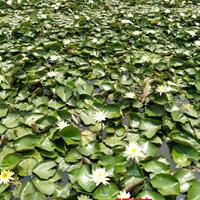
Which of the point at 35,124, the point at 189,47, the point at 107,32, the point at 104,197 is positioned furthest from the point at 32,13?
the point at 104,197

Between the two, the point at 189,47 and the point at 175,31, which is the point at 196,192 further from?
the point at 175,31

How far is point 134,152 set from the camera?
1.92 metres

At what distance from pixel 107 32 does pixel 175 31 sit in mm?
851

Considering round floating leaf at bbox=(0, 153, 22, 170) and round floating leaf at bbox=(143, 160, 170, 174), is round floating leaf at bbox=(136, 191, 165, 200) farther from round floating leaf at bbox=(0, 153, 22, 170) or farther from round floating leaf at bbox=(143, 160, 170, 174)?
round floating leaf at bbox=(0, 153, 22, 170)

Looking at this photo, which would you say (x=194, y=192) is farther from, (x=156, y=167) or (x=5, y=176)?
(x=5, y=176)

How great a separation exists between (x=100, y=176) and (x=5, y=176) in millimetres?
527

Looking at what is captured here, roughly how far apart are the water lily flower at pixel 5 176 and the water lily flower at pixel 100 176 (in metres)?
0.46

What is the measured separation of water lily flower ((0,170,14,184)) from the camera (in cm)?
182

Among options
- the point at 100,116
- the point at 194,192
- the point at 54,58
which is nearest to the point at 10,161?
the point at 100,116

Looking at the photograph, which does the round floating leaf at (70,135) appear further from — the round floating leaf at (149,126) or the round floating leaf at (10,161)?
the round floating leaf at (149,126)

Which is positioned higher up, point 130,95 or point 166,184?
point 166,184

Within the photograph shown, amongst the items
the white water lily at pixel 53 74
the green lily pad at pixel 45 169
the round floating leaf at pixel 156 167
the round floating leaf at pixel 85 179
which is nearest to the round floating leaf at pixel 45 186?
the green lily pad at pixel 45 169

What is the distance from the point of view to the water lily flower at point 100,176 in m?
1.75

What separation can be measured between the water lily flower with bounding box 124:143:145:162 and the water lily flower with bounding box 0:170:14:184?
0.66 m
